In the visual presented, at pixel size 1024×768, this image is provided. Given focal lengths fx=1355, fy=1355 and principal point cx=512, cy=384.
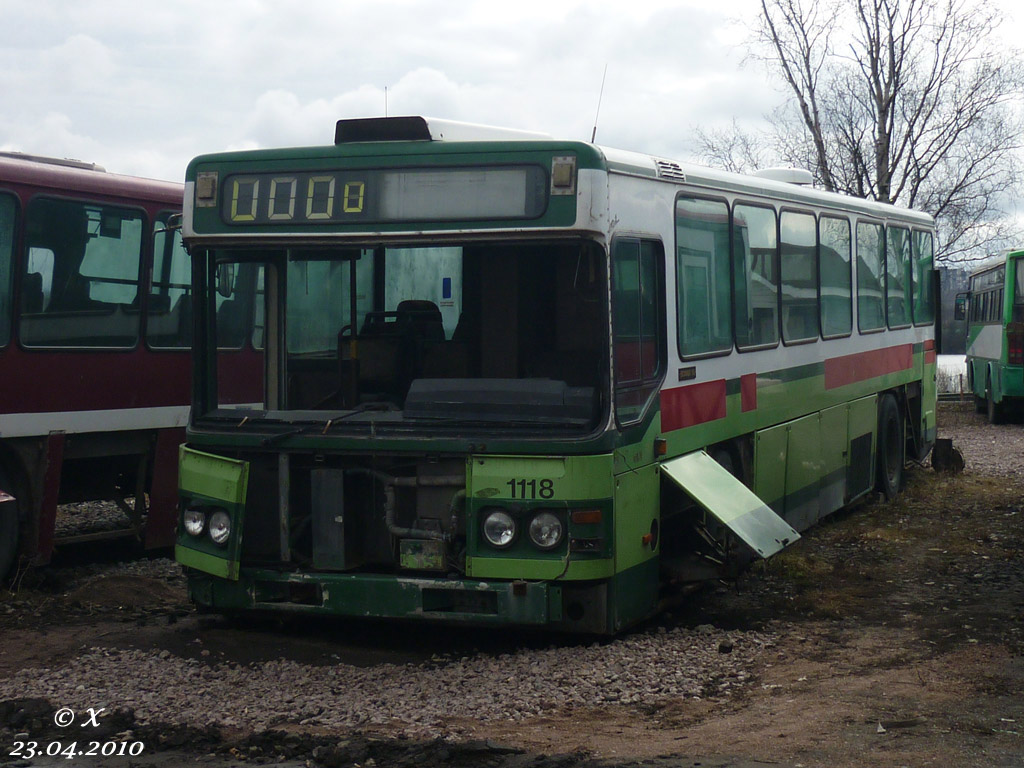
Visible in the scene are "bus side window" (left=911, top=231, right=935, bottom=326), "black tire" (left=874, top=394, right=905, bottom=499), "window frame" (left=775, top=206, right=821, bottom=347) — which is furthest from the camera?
"bus side window" (left=911, top=231, right=935, bottom=326)

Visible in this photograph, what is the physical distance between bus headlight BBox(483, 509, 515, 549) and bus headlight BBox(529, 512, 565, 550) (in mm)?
106

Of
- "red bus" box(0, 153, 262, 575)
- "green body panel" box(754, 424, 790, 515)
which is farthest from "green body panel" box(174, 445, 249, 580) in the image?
"green body panel" box(754, 424, 790, 515)

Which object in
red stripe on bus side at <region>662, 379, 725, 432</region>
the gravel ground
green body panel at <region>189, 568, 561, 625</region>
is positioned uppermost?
red stripe on bus side at <region>662, 379, 725, 432</region>

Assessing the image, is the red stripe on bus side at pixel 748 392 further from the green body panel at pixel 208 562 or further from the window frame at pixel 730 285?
the green body panel at pixel 208 562

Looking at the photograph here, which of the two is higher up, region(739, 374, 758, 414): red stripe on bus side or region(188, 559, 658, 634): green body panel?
region(739, 374, 758, 414): red stripe on bus side

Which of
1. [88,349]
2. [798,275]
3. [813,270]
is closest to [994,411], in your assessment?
[813,270]

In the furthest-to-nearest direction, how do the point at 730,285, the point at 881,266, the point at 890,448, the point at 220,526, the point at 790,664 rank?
the point at 890,448, the point at 881,266, the point at 730,285, the point at 220,526, the point at 790,664

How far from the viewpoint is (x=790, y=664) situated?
276 inches

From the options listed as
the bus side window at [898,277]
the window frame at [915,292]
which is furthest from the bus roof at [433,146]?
the window frame at [915,292]

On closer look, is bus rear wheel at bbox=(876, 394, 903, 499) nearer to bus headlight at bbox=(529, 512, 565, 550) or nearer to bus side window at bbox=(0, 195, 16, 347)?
bus headlight at bbox=(529, 512, 565, 550)

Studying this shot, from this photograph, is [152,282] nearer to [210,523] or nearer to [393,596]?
[210,523]

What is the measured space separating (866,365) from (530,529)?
6.65m

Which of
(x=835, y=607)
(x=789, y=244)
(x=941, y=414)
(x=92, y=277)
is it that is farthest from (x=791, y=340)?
(x=941, y=414)

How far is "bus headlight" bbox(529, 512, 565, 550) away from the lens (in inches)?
265
